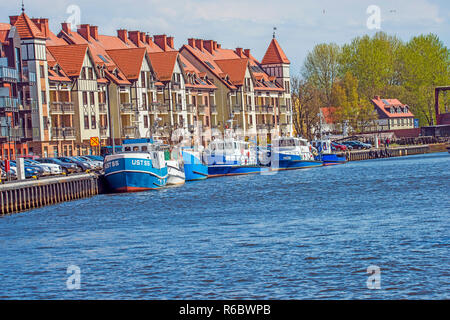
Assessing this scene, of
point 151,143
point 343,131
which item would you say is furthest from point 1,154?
point 343,131

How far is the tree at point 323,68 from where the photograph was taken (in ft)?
558

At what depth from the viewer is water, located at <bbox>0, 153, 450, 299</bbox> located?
25.5 metres

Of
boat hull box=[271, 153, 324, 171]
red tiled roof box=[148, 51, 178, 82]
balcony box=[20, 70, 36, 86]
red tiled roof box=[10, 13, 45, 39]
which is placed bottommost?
boat hull box=[271, 153, 324, 171]

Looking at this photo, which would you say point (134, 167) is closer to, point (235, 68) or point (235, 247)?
point (235, 247)

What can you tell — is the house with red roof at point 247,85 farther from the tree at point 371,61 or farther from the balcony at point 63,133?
the balcony at point 63,133

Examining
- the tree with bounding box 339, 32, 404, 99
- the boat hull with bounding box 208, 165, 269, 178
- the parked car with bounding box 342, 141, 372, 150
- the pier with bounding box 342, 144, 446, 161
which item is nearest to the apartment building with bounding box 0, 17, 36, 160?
the boat hull with bounding box 208, 165, 269, 178

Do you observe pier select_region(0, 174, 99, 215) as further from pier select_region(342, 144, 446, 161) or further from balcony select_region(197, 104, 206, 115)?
pier select_region(342, 144, 446, 161)

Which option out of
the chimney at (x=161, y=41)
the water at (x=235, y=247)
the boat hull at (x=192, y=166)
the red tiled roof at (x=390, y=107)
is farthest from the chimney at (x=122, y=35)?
the red tiled roof at (x=390, y=107)

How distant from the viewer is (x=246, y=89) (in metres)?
144

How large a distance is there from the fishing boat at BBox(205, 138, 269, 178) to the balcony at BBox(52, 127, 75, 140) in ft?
58.9

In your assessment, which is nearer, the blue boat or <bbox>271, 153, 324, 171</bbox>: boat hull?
the blue boat

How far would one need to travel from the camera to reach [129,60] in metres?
116

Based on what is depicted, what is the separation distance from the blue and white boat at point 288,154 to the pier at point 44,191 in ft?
125

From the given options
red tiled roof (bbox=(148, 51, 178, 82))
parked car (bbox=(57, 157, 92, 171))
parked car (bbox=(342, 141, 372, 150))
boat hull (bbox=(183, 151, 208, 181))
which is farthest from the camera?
parked car (bbox=(342, 141, 372, 150))
